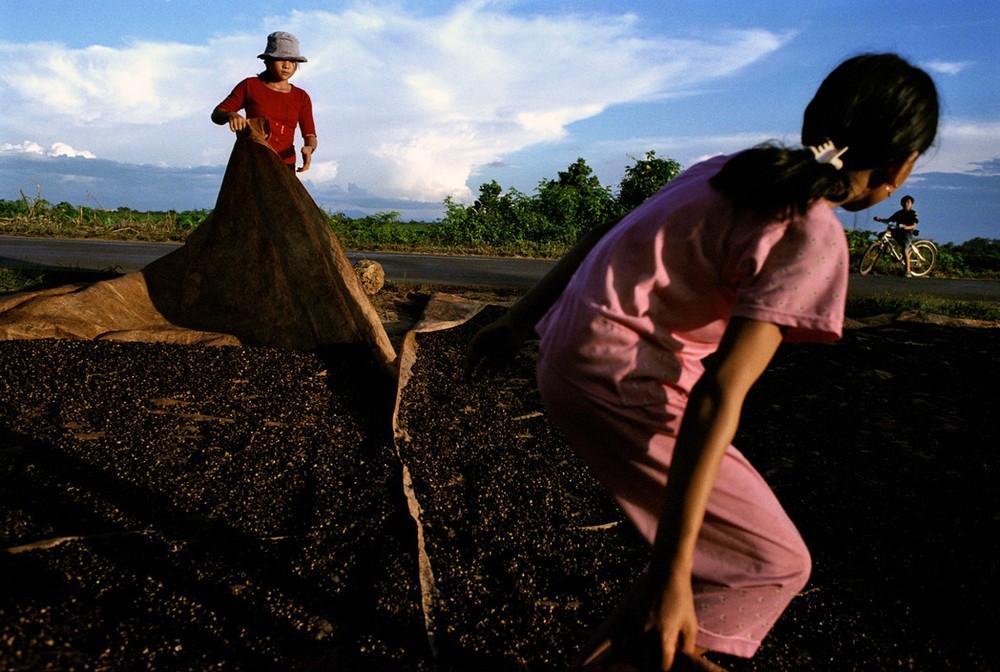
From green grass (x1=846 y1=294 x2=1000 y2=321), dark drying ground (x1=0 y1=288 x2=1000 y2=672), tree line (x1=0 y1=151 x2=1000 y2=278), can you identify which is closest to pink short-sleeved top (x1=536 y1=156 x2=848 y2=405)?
dark drying ground (x1=0 y1=288 x2=1000 y2=672)

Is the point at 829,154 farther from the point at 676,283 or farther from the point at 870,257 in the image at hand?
the point at 870,257

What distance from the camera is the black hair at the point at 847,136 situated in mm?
988

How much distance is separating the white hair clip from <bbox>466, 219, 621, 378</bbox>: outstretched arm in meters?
0.35

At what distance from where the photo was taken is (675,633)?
97 cm

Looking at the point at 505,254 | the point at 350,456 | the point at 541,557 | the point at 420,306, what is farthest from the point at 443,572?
the point at 505,254

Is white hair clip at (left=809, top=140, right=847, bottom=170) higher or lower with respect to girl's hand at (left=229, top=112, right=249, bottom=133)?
lower

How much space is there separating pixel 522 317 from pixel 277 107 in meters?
4.16

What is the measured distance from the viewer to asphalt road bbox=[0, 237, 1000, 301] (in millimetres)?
8445

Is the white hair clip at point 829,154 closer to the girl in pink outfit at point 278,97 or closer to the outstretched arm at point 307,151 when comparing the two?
the girl in pink outfit at point 278,97

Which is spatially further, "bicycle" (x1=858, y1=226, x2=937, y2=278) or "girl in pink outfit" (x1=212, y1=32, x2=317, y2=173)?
"bicycle" (x1=858, y1=226, x2=937, y2=278)

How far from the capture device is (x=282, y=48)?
197 inches

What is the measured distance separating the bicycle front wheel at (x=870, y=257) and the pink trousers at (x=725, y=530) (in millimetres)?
12859

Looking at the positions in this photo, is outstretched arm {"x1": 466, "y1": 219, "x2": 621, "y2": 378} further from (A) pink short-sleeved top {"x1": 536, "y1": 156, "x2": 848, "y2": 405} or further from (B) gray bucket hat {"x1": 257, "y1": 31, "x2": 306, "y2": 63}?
(B) gray bucket hat {"x1": 257, "y1": 31, "x2": 306, "y2": 63}

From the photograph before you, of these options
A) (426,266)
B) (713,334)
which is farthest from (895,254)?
(713,334)
